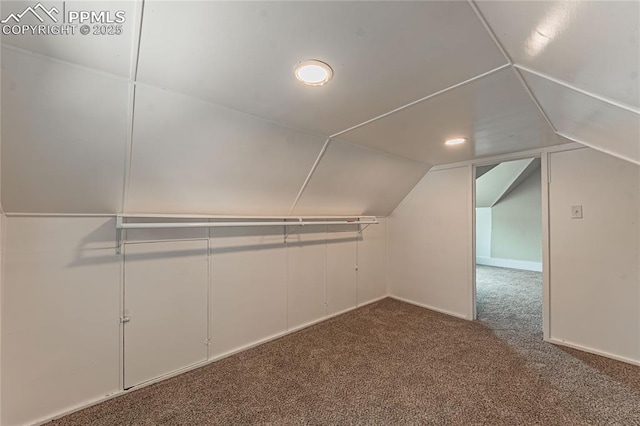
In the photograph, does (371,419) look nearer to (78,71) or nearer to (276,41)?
(276,41)

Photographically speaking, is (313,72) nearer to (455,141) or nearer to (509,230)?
(455,141)

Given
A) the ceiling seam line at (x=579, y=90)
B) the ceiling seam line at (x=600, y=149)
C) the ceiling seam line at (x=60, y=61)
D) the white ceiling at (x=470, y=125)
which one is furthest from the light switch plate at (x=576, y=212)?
the ceiling seam line at (x=60, y=61)

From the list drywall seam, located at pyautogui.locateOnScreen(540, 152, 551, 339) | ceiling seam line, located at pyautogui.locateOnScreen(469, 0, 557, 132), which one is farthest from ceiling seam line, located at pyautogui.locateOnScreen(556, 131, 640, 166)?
ceiling seam line, located at pyautogui.locateOnScreen(469, 0, 557, 132)

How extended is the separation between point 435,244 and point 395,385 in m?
2.00

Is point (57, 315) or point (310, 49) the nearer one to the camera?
point (310, 49)

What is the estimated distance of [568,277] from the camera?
2.40 m

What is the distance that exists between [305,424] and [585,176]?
310cm

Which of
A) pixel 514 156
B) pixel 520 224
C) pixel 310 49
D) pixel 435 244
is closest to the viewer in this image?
pixel 310 49

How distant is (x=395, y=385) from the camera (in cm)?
188

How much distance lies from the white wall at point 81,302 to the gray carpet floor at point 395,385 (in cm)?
19

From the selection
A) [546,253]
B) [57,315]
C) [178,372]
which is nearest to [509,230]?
[546,253]

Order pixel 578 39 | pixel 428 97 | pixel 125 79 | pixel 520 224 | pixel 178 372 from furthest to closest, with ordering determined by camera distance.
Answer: pixel 520 224
pixel 178 372
pixel 428 97
pixel 125 79
pixel 578 39

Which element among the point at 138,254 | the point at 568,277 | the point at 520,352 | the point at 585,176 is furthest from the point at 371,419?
the point at 585,176

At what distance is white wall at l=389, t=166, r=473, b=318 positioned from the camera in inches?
123
